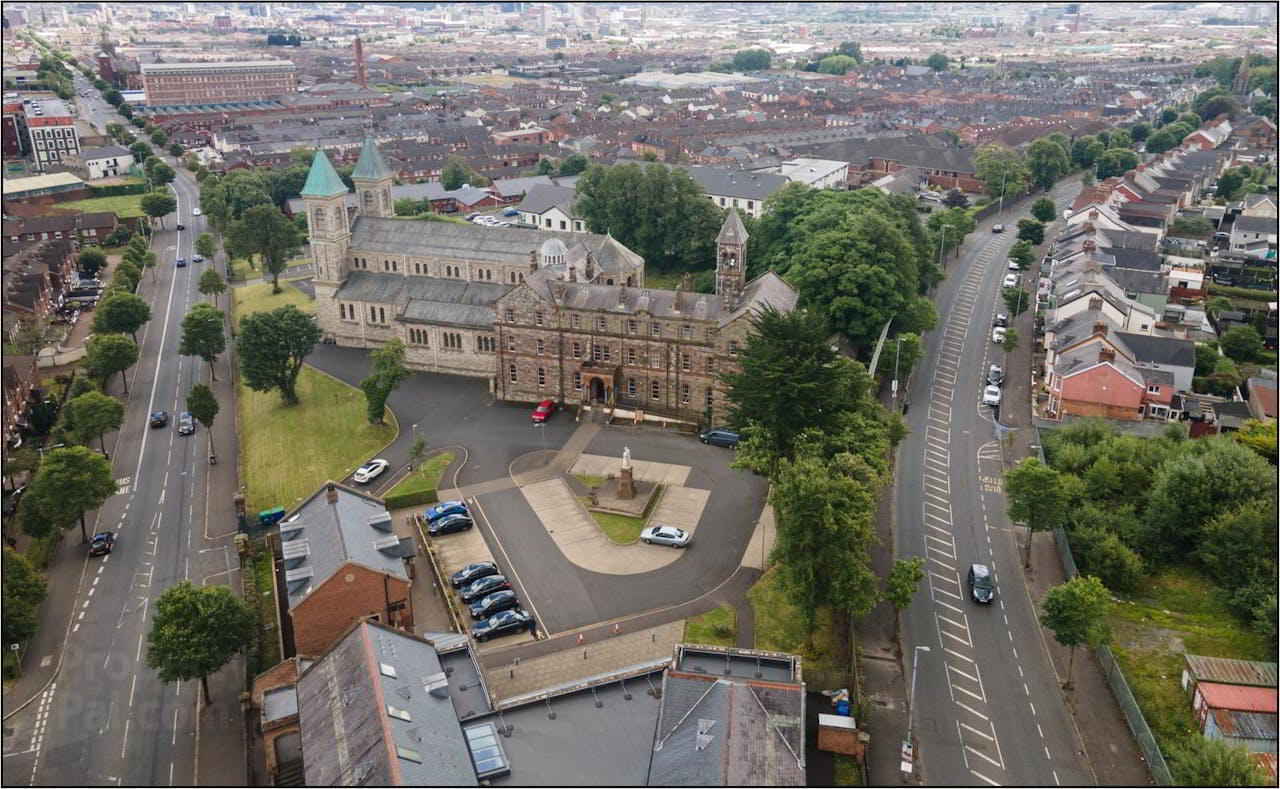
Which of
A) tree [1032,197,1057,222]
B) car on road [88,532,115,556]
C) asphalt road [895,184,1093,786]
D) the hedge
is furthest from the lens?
tree [1032,197,1057,222]

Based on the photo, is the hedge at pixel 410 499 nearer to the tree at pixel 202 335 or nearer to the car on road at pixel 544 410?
the car on road at pixel 544 410

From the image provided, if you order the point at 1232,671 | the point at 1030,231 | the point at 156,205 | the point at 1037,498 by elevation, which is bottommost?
the point at 1232,671

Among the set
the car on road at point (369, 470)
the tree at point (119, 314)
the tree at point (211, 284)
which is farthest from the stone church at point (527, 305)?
the tree at point (119, 314)

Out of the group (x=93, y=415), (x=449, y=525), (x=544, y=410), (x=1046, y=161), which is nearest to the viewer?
(x=449, y=525)

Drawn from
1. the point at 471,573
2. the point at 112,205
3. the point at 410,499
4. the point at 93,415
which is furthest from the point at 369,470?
the point at 112,205

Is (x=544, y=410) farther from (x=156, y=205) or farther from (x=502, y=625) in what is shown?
(x=156, y=205)

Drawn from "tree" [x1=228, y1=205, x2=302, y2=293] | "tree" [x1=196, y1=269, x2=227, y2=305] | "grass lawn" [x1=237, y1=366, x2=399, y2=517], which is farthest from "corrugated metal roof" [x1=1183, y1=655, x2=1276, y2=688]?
"tree" [x1=228, y1=205, x2=302, y2=293]

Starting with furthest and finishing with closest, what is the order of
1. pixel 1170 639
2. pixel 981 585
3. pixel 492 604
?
pixel 981 585, pixel 492 604, pixel 1170 639

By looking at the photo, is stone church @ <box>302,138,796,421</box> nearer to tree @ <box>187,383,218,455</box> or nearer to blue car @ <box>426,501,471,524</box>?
blue car @ <box>426,501,471,524</box>
